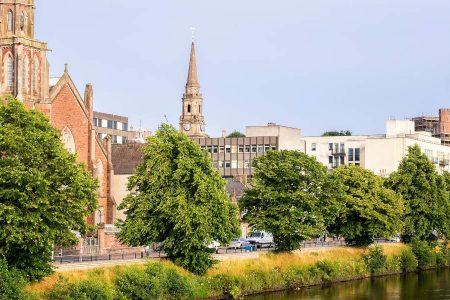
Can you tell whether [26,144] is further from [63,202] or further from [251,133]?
[251,133]

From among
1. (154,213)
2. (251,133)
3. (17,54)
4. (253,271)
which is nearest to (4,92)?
(17,54)

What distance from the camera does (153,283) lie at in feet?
247

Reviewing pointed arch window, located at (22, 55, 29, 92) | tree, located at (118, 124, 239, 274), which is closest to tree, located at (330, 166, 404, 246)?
tree, located at (118, 124, 239, 274)

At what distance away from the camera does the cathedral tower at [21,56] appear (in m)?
99.2

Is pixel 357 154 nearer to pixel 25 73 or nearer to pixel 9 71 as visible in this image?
pixel 25 73

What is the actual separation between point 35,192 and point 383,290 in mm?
45677

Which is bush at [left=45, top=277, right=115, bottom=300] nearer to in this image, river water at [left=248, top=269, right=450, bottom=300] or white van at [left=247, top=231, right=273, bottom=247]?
river water at [left=248, top=269, right=450, bottom=300]

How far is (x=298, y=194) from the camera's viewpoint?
96.8 meters

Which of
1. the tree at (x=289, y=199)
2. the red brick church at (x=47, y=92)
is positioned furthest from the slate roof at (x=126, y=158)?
the tree at (x=289, y=199)

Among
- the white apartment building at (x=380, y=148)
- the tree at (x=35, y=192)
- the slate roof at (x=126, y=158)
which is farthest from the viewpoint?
the white apartment building at (x=380, y=148)

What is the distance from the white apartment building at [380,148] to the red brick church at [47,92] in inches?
2957

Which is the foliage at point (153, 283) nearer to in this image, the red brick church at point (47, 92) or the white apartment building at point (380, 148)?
the red brick church at point (47, 92)

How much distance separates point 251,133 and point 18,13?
83.7 metres

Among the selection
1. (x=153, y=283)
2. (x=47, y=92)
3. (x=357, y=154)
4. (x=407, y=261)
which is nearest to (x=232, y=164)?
(x=357, y=154)
